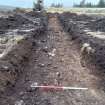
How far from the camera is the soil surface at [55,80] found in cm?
833

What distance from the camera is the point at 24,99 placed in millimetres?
8406

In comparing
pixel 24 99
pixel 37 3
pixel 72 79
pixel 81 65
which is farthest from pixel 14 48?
pixel 37 3

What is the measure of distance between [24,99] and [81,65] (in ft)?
15.1

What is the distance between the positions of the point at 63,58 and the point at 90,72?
3.00 m

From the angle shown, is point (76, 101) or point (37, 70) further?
point (37, 70)

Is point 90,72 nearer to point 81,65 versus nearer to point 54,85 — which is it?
point 81,65

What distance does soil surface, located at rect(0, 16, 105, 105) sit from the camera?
833 centimetres

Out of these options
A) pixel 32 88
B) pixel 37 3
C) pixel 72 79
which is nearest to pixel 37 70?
pixel 72 79

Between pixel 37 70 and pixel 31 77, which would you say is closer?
pixel 31 77

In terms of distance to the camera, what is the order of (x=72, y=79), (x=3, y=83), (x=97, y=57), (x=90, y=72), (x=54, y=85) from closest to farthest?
(x=3, y=83)
(x=54, y=85)
(x=72, y=79)
(x=90, y=72)
(x=97, y=57)

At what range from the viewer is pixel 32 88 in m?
9.30

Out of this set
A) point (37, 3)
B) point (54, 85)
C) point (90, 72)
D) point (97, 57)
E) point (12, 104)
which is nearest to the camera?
point (12, 104)

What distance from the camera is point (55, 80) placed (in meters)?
10.3

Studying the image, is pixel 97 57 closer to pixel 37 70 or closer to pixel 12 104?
pixel 37 70
